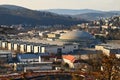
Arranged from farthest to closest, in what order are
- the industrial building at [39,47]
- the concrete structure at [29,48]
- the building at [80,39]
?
the building at [80,39]
the concrete structure at [29,48]
the industrial building at [39,47]

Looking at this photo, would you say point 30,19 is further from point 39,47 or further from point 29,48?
point 39,47

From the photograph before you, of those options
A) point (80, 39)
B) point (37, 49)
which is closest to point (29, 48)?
point (37, 49)

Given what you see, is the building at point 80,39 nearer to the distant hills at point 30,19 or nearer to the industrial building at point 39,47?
the industrial building at point 39,47

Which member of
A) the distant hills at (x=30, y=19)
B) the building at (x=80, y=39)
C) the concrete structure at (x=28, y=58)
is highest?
the concrete structure at (x=28, y=58)

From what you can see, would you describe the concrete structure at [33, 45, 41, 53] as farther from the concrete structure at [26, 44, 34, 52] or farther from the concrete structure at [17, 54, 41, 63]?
the concrete structure at [17, 54, 41, 63]

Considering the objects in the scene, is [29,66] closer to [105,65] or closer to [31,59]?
[31,59]

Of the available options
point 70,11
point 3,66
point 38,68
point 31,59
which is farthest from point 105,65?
point 70,11

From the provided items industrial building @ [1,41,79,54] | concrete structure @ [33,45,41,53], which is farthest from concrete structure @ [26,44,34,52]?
concrete structure @ [33,45,41,53]

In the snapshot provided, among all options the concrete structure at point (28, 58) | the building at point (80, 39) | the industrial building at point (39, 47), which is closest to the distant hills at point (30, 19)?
the building at point (80, 39)

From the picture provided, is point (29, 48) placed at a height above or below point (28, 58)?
below

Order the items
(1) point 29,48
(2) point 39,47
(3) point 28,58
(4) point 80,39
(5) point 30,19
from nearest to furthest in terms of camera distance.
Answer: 1. (3) point 28,58
2. (2) point 39,47
3. (1) point 29,48
4. (4) point 80,39
5. (5) point 30,19

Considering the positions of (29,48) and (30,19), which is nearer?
(29,48)
